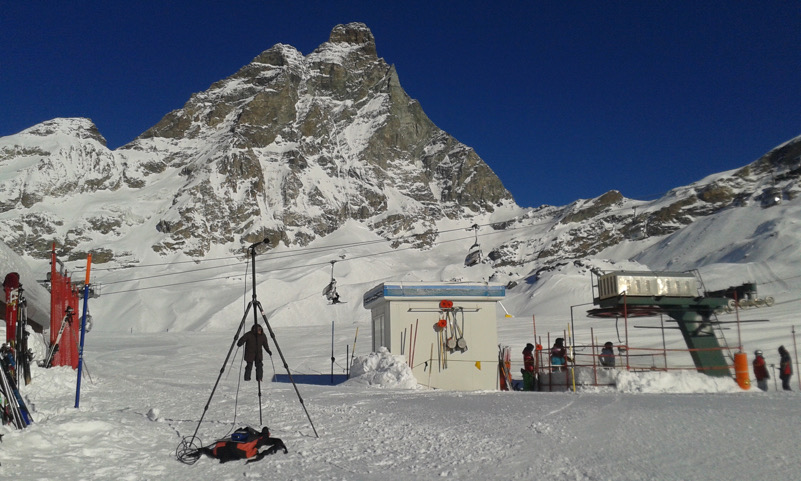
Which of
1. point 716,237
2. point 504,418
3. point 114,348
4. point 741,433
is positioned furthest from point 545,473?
point 716,237

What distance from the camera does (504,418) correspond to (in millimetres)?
9047

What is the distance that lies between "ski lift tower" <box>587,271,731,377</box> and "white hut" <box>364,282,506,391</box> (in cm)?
330

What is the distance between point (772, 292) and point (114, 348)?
151 feet

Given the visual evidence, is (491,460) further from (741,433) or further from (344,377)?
(344,377)

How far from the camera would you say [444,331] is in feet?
59.9

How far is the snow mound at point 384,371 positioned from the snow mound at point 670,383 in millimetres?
5372

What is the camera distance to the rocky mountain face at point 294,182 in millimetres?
109875

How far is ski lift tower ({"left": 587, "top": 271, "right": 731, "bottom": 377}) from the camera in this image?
679 inches

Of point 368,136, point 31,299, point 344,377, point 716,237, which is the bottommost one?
point 344,377

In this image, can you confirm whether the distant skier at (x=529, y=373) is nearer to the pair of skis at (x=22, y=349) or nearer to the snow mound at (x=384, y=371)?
the snow mound at (x=384, y=371)

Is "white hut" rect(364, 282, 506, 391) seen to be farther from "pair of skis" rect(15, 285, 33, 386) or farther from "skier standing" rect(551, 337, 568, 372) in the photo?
"pair of skis" rect(15, 285, 33, 386)

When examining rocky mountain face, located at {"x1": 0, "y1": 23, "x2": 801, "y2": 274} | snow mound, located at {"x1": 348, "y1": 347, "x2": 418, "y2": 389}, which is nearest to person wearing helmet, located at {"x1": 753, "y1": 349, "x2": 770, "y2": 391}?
snow mound, located at {"x1": 348, "y1": 347, "x2": 418, "y2": 389}

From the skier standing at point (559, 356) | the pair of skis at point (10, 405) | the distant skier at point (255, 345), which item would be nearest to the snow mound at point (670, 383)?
the skier standing at point (559, 356)

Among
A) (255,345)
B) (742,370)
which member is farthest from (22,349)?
(742,370)
